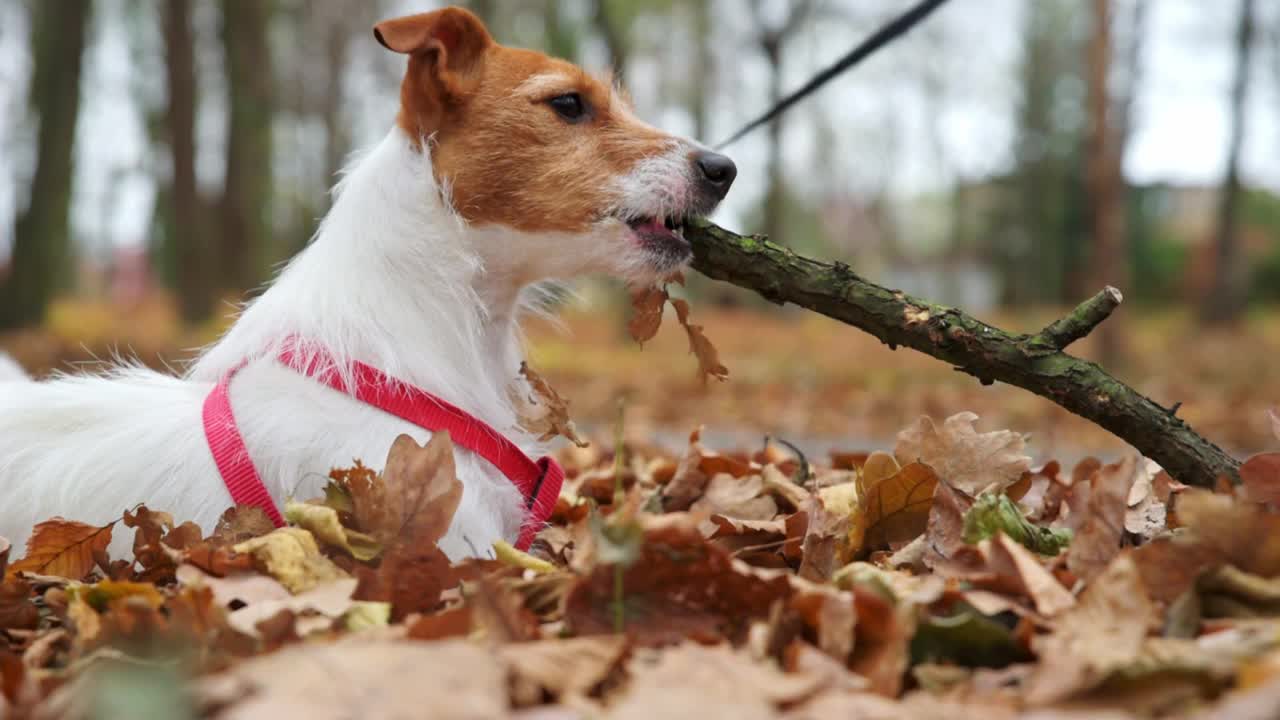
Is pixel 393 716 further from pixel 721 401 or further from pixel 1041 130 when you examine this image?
pixel 1041 130

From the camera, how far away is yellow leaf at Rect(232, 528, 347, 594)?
6.53 feet

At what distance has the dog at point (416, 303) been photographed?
7.98ft

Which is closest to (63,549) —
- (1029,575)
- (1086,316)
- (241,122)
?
(1029,575)

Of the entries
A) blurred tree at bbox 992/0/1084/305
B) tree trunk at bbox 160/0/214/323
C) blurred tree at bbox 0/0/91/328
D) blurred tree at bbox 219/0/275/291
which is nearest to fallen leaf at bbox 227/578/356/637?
tree trunk at bbox 160/0/214/323

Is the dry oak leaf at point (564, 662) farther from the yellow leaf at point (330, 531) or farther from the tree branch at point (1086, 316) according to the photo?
the tree branch at point (1086, 316)

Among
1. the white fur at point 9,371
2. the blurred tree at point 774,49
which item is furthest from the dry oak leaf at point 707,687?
the blurred tree at point 774,49

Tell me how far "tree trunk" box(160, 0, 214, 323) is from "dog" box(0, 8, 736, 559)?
1260 centimetres

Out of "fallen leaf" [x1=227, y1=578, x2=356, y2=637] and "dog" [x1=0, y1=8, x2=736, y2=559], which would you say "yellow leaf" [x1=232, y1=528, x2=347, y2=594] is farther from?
"dog" [x1=0, y1=8, x2=736, y2=559]

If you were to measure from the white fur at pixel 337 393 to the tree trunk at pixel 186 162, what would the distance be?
12.6 m

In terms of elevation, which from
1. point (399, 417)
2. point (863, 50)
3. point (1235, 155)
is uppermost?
point (1235, 155)

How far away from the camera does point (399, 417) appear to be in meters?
2.48

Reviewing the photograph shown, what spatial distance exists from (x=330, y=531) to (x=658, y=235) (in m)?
1.15

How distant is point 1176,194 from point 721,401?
40.6 metres

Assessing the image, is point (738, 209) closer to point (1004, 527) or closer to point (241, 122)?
point (241, 122)
